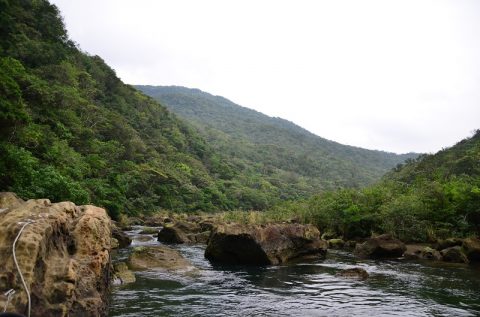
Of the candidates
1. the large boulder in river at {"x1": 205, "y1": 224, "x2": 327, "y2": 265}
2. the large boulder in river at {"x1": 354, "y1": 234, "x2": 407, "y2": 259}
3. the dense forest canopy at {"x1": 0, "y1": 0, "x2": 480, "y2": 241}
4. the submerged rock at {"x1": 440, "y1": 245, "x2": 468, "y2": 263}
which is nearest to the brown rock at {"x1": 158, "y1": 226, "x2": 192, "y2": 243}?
the dense forest canopy at {"x1": 0, "y1": 0, "x2": 480, "y2": 241}

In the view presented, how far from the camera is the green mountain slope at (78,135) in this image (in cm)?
2216

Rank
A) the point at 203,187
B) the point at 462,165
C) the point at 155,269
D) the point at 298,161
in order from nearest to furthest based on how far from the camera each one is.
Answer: the point at 155,269 → the point at 462,165 → the point at 203,187 → the point at 298,161

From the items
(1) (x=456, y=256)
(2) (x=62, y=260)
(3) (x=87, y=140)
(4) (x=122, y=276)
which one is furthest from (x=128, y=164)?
(2) (x=62, y=260)

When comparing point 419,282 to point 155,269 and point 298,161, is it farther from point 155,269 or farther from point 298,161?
point 298,161

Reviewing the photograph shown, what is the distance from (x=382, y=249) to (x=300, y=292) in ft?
35.4

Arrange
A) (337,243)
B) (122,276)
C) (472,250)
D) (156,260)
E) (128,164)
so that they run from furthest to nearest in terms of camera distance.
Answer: (128,164) < (337,243) < (472,250) < (156,260) < (122,276)

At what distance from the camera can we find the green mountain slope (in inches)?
872

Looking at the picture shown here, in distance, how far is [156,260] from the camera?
59.6ft

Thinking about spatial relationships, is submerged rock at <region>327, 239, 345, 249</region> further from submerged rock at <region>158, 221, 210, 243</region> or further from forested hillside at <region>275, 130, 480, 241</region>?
submerged rock at <region>158, 221, 210, 243</region>

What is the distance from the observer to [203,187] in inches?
3059

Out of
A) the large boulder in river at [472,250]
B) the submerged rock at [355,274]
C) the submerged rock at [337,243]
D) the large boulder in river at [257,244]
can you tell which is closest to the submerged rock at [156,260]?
the large boulder in river at [257,244]

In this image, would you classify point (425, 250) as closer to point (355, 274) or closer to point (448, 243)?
point (448, 243)

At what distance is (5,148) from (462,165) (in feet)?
142

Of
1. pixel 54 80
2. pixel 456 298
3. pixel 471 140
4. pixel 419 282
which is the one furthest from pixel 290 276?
pixel 471 140
